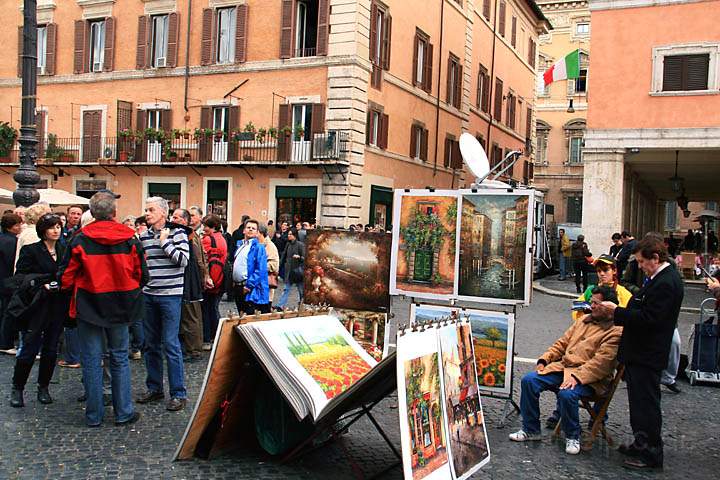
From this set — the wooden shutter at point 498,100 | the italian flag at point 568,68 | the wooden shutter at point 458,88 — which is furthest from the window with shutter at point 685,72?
the wooden shutter at point 498,100

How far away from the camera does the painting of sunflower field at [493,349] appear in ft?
21.6

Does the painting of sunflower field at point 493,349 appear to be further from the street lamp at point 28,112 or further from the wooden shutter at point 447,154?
the wooden shutter at point 447,154

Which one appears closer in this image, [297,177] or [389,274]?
[389,274]

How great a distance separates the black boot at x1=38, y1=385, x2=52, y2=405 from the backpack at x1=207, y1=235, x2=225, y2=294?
9.64 ft

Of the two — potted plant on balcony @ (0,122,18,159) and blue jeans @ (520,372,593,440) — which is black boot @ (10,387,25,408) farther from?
potted plant on balcony @ (0,122,18,159)

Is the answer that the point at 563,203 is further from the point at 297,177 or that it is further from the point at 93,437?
the point at 93,437

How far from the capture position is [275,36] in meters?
23.7

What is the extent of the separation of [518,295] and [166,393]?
3.48 m

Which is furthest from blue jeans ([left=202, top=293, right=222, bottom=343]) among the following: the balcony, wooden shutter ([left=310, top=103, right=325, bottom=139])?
wooden shutter ([left=310, top=103, right=325, bottom=139])

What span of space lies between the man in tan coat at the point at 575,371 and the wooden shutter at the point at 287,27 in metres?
18.9

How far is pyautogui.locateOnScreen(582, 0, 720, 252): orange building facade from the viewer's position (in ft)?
61.6

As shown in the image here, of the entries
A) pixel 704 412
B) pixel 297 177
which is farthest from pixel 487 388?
pixel 297 177

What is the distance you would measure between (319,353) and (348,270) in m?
2.50

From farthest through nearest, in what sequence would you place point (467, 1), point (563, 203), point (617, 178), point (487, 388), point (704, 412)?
point (563, 203) < point (467, 1) < point (617, 178) < point (704, 412) < point (487, 388)
